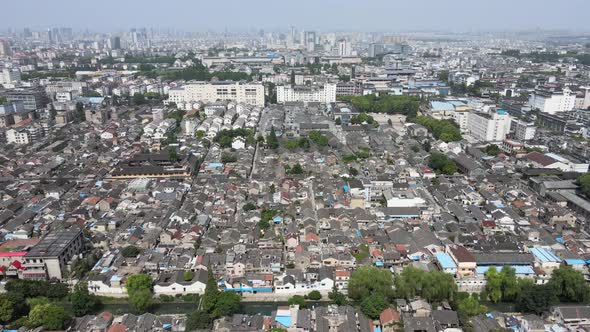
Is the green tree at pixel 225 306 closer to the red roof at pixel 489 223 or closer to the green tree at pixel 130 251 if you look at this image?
the green tree at pixel 130 251

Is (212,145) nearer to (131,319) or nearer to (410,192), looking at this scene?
(410,192)

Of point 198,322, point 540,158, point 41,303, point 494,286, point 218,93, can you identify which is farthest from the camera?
point 218,93

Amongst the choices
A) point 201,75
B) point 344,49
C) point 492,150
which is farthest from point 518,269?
point 344,49

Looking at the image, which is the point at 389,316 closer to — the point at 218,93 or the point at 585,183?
the point at 585,183

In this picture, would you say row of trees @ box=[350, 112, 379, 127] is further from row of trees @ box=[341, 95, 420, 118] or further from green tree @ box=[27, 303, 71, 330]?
green tree @ box=[27, 303, 71, 330]

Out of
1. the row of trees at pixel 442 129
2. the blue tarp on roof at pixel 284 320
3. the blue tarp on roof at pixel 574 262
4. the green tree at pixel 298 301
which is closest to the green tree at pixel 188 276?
the green tree at pixel 298 301

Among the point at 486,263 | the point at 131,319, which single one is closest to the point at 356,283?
the point at 486,263
